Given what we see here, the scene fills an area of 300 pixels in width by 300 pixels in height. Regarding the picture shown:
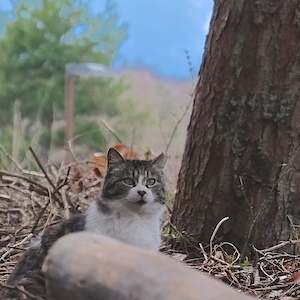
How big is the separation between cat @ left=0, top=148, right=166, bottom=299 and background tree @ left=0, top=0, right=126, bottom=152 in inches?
86.2

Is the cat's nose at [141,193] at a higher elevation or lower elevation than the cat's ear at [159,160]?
lower

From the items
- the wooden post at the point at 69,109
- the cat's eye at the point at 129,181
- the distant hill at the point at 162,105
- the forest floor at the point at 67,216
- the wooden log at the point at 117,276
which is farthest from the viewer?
the wooden post at the point at 69,109

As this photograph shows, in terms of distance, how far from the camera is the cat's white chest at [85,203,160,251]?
2.03m

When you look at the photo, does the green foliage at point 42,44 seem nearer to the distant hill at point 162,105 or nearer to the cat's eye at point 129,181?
the distant hill at point 162,105

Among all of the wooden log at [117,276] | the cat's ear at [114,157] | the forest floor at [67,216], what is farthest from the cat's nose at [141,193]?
the wooden log at [117,276]

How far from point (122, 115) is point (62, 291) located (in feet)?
10.8

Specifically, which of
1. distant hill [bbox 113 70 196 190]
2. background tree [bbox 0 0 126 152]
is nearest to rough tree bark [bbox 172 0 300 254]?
distant hill [bbox 113 70 196 190]

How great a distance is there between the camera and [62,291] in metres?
1.09

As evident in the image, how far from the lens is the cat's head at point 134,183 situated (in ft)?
6.94

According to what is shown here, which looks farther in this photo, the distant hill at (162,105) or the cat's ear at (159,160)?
the distant hill at (162,105)

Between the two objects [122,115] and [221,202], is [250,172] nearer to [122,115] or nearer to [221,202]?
[221,202]

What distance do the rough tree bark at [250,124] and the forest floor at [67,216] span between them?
0.34 ft

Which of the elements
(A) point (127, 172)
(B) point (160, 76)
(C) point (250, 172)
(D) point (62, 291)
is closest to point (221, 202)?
(C) point (250, 172)

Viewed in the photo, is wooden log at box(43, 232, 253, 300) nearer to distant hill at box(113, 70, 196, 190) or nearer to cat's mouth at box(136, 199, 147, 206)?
cat's mouth at box(136, 199, 147, 206)
